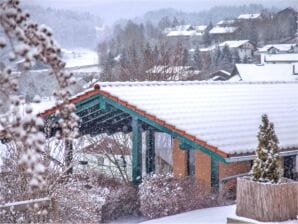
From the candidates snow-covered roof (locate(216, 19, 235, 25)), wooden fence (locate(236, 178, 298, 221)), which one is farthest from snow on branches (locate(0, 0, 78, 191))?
snow-covered roof (locate(216, 19, 235, 25))

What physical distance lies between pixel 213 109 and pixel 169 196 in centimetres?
239

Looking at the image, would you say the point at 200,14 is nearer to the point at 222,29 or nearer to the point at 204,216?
the point at 222,29

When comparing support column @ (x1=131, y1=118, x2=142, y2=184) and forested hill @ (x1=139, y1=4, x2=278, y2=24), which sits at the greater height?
forested hill @ (x1=139, y1=4, x2=278, y2=24)

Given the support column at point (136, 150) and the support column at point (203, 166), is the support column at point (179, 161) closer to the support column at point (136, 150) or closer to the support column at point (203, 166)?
the support column at point (203, 166)

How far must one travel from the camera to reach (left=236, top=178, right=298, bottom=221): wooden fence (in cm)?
674

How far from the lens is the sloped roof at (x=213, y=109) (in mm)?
9120

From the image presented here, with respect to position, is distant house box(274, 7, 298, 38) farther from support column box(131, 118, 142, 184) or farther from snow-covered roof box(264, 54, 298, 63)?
support column box(131, 118, 142, 184)

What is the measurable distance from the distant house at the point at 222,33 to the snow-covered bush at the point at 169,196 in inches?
1247

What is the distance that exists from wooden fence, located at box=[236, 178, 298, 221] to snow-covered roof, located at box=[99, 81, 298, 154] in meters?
1.68

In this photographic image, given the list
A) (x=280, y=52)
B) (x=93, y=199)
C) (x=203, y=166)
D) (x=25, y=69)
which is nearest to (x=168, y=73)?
(x=280, y=52)

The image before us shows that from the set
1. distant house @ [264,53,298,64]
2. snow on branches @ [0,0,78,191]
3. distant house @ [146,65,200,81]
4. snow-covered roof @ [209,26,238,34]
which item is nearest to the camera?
snow on branches @ [0,0,78,191]

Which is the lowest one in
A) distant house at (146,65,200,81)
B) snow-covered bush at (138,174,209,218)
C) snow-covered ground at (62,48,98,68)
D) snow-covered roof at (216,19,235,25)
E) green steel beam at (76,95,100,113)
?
snow-covered bush at (138,174,209,218)

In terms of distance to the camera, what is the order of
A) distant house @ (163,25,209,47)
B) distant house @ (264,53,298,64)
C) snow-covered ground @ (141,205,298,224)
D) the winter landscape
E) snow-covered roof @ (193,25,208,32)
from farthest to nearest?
snow-covered roof @ (193,25,208,32), distant house @ (163,25,209,47), distant house @ (264,53,298,64), snow-covered ground @ (141,205,298,224), the winter landscape

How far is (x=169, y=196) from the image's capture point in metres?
8.75
